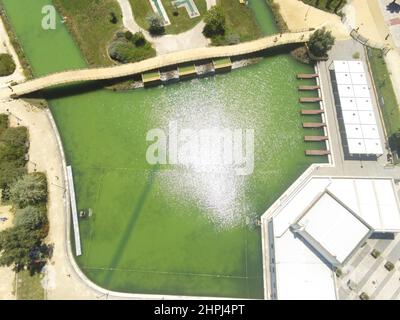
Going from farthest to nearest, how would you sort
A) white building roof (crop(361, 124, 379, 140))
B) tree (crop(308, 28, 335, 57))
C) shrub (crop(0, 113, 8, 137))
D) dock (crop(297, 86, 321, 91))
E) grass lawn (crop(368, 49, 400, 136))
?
dock (crop(297, 86, 321, 91)), tree (crop(308, 28, 335, 57)), grass lawn (crop(368, 49, 400, 136)), shrub (crop(0, 113, 8, 137)), white building roof (crop(361, 124, 379, 140))

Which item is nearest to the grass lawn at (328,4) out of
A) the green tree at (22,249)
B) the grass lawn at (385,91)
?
the grass lawn at (385,91)

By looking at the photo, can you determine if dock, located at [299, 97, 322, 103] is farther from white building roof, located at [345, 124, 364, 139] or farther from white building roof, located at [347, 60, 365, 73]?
white building roof, located at [347, 60, 365, 73]

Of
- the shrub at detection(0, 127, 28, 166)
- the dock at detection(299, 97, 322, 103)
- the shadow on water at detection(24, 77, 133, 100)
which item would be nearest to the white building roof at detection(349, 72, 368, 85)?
the dock at detection(299, 97, 322, 103)

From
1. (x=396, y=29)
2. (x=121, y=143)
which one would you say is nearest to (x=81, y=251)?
(x=121, y=143)

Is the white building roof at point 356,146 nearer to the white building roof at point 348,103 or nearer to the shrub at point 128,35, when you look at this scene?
the white building roof at point 348,103

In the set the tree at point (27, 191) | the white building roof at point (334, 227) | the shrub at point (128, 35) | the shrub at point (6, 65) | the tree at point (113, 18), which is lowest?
the white building roof at point (334, 227)
